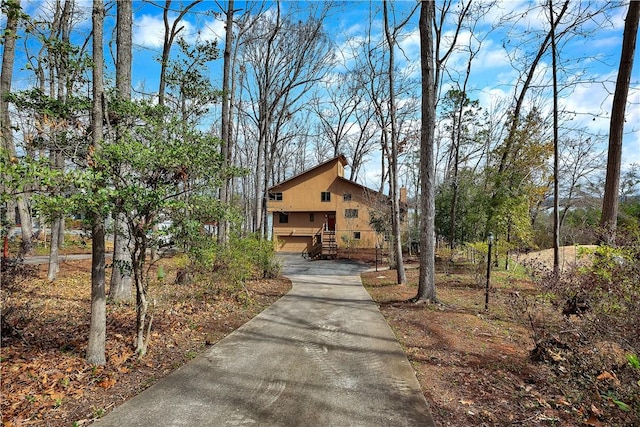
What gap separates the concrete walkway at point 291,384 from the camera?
2949 mm

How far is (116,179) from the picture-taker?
3.52m

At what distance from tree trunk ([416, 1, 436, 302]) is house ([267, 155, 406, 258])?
17110mm

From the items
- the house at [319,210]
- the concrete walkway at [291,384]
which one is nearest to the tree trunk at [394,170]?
the concrete walkway at [291,384]

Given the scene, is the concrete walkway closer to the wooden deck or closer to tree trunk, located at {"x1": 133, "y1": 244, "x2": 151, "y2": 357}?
tree trunk, located at {"x1": 133, "y1": 244, "x2": 151, "y2": 357}

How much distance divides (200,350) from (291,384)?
173 centimetres

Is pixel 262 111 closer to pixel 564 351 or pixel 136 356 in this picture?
pixel 136 356

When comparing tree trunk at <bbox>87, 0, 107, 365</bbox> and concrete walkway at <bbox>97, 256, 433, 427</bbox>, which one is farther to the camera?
tree trunk at <bbox>87, 0, 107, 365</bbox>

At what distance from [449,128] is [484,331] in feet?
58.6

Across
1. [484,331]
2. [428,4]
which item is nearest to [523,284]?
[484,331]

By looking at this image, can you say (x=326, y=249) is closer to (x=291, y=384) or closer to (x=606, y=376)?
(x=291, y=384)

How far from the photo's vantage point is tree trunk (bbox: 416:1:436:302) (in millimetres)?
7695

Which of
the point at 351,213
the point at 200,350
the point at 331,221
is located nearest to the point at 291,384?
the point at 200,350

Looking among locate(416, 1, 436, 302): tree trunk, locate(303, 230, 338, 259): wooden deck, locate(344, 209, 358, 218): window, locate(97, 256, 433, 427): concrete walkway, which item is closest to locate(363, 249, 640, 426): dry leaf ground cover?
locate(97, 256, 433, 427): concrete walkway

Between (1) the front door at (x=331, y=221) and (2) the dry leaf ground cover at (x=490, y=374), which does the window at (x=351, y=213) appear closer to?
(1) the front door at (x=331, y=221)
